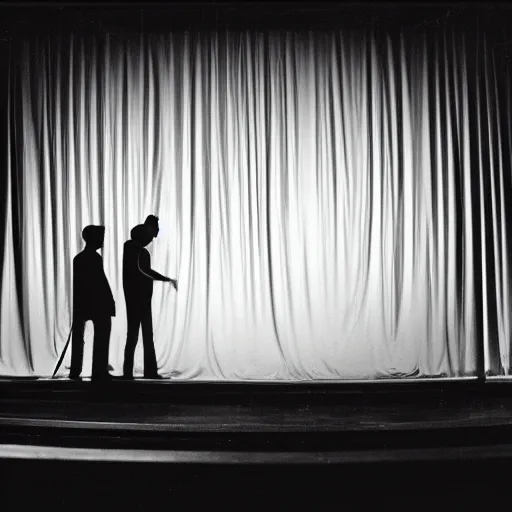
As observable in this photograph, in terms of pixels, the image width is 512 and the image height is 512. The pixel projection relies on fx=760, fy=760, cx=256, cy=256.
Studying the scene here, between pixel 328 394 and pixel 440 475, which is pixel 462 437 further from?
pixel 328 394

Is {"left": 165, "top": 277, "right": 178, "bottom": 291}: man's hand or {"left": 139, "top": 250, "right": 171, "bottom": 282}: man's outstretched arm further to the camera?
{"left": 165, "top": 277, "right": 178, "bottom": 291}: man's hand

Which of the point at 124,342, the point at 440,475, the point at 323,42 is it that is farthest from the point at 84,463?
the point at 323,42

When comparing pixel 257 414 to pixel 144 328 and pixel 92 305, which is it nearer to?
pixel 144 328

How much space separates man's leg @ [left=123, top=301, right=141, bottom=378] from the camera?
4.12 m

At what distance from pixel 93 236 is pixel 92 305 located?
422 mm

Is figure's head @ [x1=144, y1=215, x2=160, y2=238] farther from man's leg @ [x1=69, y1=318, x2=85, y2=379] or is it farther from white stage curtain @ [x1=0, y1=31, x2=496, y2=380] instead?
man's leg @ [x1=69, y1=318, x2=85, y2=379]

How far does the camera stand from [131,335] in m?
4.20

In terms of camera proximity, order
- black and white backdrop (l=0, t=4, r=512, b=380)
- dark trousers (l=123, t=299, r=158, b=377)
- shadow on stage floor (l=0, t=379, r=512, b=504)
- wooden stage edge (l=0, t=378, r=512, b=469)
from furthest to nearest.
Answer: black and white backdrop (l=0, t=4, r=512, b=380)
dark trousers (l=123, t=299, r=158, b=377)
wooden stage edge (l=0, t=378, r=512, b=469)
shadow on stage floor (l=0, t=379, r=512, b=504)

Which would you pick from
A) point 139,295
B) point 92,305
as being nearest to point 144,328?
point 139,295

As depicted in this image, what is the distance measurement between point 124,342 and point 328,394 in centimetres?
139

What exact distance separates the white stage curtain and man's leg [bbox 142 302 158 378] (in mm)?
155

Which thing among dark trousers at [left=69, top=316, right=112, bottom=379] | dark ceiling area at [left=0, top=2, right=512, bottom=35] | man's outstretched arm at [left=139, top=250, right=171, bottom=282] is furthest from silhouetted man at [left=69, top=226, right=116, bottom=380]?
dark ceiling area at [left=0, top=2, right=512, bottom=35]

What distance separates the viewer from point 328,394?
3547 mm

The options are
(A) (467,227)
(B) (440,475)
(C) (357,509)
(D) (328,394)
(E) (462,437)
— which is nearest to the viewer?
(C) (357,509)
